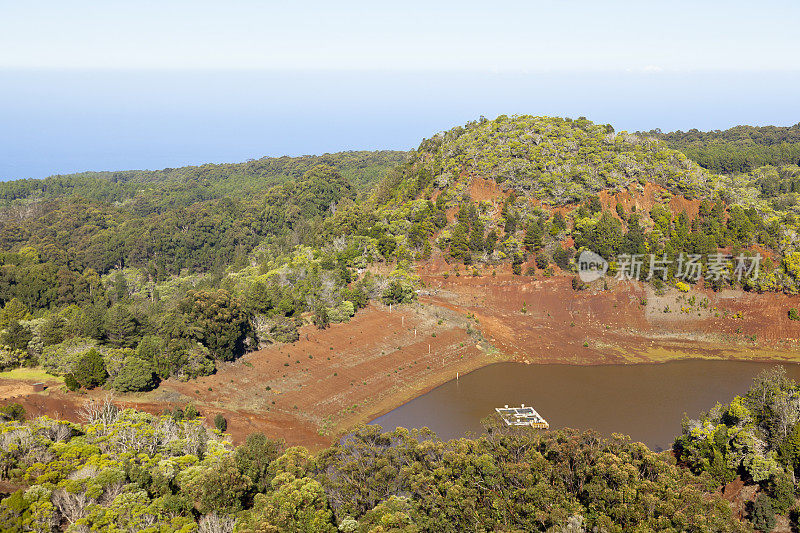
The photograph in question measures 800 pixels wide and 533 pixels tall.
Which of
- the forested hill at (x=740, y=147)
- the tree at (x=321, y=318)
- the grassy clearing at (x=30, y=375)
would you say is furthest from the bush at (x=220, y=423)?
the forested hill at (x=740, y=147)

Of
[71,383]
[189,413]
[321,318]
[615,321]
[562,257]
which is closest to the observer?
[189,413]

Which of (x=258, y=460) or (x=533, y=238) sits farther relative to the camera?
(x=533, y=238)

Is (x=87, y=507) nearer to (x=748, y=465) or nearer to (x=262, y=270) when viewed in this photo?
(x=748, y=465)

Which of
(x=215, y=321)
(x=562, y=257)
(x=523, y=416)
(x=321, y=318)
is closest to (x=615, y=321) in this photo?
(x=562, y=257)

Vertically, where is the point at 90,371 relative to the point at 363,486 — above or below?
below

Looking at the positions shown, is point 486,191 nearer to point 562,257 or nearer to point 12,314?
point 562,257

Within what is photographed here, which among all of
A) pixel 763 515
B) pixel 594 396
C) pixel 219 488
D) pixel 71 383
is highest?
pixel 219 488

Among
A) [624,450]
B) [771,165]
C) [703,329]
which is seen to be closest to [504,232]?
[703,329]
